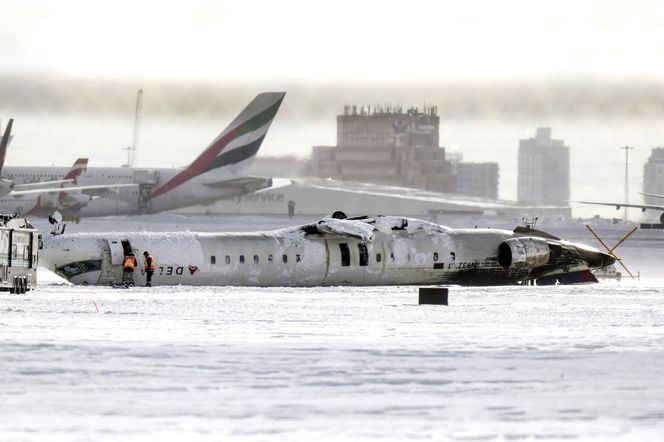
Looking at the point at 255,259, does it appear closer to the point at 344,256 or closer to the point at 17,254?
the point at 344,256

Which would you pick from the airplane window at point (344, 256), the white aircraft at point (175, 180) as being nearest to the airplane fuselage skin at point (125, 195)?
the white aircraft at point (175, 180)

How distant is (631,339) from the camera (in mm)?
29844

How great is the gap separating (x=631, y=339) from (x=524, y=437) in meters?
13.4

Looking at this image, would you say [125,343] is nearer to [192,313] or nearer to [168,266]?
[192,313]

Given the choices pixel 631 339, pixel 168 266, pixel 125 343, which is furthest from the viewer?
pixel 168 266

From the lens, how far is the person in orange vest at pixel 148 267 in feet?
158

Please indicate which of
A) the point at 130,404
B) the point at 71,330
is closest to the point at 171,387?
the point at 130,404

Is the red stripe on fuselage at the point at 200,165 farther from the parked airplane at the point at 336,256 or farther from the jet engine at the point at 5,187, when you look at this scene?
the parked airplane at the point at 336,256

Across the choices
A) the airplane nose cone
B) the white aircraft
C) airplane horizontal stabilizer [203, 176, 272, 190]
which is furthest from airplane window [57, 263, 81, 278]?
airplane horizontal stabilizer [203, 176, 272, 190]

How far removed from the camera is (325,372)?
23578mm

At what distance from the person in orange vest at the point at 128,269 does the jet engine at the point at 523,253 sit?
50.8ft

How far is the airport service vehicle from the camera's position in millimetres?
45031

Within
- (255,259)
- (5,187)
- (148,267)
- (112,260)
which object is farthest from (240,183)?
(112,260)

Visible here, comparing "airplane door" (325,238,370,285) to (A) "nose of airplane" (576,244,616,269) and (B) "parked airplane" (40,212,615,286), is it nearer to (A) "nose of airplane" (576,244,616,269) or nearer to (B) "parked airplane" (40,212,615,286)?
(B) "parked airplane" (40,212,615,286)
